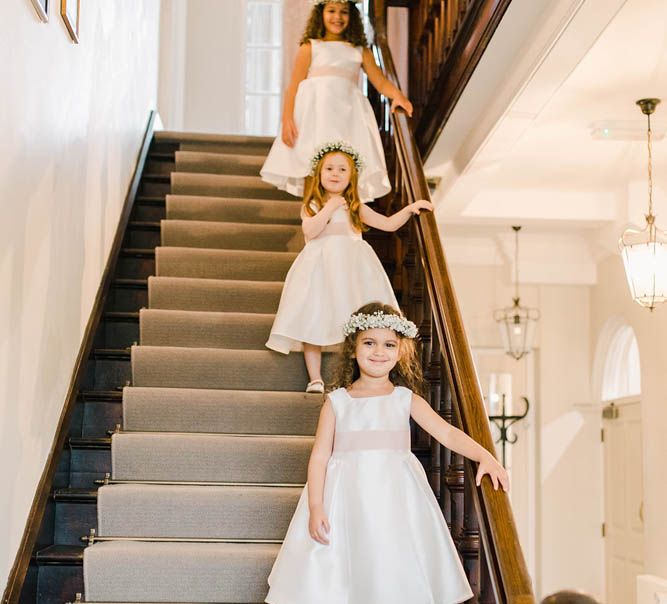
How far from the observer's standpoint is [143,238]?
5613 millimetres

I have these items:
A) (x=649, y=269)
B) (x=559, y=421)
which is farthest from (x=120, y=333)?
(x=559, y=421)

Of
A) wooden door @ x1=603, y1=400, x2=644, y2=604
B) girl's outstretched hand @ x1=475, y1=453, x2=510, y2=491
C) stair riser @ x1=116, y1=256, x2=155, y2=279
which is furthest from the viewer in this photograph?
wooden door @ x1=603, y1=400, x2=644, y2=604

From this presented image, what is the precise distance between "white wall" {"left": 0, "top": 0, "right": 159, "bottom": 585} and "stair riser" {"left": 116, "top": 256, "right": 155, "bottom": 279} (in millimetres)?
357

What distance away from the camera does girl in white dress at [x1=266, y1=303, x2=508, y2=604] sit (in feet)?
9.74

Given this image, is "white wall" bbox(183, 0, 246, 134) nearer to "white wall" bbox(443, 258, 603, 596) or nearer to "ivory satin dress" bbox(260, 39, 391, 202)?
"white wall" bbox(443, 258, 603, 596)

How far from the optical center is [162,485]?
3.78 metres

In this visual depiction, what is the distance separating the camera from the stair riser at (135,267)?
5.33 m

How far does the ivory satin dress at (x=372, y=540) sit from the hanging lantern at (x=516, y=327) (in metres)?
4.95

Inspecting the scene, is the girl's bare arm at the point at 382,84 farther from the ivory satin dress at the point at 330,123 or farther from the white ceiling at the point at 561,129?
the white ceiling at the point at 561,129

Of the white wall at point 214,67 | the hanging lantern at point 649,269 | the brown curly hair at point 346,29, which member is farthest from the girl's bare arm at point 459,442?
the white wall at point 214,67

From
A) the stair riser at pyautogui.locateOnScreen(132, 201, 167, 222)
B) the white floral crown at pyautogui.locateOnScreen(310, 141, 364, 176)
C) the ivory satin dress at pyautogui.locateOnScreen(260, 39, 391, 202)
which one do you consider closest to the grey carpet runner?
the stair riser at pyautogui.locateOnScreen(132, 201, 167, 222)

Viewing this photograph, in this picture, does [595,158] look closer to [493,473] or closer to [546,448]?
[546,448]

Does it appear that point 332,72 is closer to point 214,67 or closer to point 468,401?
point 468,401

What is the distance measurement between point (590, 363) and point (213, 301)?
4290mm
